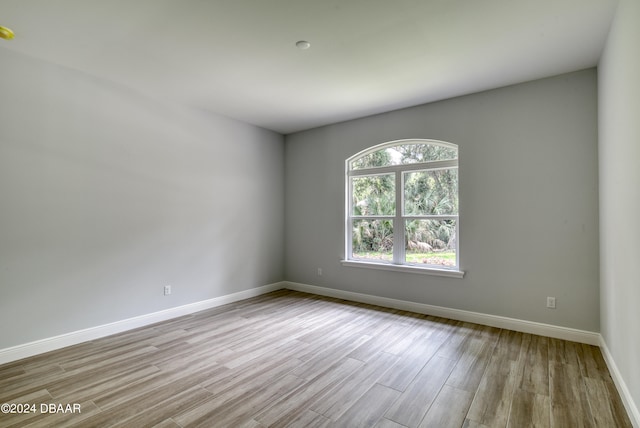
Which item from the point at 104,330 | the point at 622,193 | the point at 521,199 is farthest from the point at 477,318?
the point at 104,330

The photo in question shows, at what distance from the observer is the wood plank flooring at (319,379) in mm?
1994

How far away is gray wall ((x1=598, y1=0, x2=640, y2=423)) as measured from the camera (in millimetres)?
1889

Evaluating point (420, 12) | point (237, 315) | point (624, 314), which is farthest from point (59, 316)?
point (624, 314)

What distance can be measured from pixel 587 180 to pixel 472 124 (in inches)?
52.0

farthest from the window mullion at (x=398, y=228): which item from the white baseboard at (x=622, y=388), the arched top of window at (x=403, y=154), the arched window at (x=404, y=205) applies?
the white baseboard at (x=622, y=388)

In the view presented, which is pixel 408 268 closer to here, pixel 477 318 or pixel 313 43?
pixel 477 318

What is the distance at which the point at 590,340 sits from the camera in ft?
10.2

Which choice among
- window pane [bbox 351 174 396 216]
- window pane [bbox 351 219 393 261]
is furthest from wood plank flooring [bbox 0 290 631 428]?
window pane [bbox 351 174 396 216]

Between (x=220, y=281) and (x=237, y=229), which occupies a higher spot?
(x=237, y=229)

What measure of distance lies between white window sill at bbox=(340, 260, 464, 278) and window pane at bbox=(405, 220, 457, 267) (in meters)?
0.14

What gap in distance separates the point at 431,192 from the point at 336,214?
60.7 inches

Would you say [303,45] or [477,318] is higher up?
[303,45]

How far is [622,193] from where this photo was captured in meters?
2.20

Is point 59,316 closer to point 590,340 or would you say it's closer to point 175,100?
point 175,100
